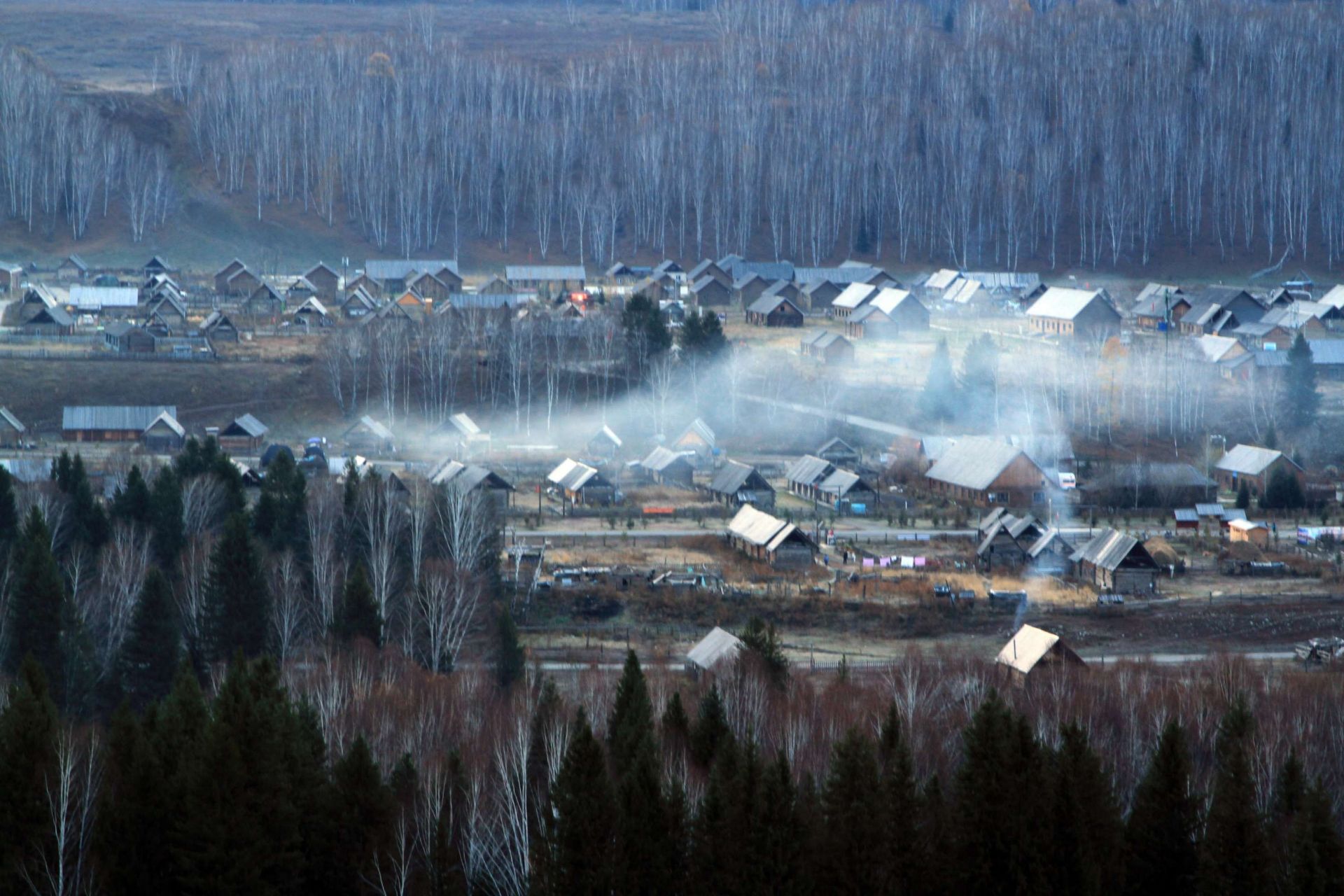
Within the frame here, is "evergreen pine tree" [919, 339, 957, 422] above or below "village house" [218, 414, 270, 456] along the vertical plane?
above

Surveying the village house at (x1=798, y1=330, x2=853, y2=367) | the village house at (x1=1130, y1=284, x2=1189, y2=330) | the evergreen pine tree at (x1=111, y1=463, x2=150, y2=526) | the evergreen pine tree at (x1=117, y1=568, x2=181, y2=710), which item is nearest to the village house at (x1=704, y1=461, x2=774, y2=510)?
the evergreen pine tree at (x1=111, y1=463, x2=150, y2=526)

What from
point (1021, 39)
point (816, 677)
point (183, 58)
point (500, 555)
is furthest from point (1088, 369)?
point (183, 58)

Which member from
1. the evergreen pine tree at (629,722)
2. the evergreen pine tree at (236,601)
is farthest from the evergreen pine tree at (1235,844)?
the evergreen pine tree at (236,601)

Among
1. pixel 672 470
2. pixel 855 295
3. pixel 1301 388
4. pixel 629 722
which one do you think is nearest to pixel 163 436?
pixel 672 470

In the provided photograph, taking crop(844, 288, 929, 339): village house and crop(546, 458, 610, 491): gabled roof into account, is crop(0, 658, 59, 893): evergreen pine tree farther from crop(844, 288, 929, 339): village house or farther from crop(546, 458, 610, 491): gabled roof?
crop(844, 288, 929, 339): village house

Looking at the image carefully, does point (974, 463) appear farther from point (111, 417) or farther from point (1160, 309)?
point (1160, 309)

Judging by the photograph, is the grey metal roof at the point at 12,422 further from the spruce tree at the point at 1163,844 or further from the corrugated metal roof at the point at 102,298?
the spruce tree at the point at 1163,844
